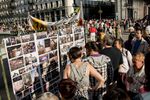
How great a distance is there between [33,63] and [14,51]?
64 centimetres

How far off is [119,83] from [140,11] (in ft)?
201

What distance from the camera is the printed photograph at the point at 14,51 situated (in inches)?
200

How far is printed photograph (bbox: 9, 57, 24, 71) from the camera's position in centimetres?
515

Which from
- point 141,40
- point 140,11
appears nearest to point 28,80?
point 141,40

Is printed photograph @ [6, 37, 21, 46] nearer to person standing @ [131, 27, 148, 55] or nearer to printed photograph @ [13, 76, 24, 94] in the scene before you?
printed photograph @ [13, 76, 24, 94]

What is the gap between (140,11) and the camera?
211 ft

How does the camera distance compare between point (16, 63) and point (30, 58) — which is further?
point (30, 58)

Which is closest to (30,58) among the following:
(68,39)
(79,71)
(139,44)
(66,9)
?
(79,71)

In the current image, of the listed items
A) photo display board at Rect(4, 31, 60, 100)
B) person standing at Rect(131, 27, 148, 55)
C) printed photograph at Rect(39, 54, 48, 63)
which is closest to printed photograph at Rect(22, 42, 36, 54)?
photo display board at Rect(4, 31, 60, 100)

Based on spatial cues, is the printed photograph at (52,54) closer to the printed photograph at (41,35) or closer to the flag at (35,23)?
the printed photograph at (41,35)

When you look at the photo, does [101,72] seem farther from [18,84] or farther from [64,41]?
[64,41]

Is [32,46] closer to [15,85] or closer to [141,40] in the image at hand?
[15,85]

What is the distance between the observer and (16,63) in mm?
5234

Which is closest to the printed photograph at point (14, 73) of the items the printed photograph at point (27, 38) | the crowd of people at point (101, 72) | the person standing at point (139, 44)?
the printed photograph at point (27, 38)
